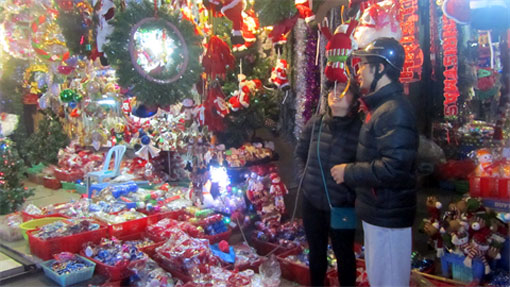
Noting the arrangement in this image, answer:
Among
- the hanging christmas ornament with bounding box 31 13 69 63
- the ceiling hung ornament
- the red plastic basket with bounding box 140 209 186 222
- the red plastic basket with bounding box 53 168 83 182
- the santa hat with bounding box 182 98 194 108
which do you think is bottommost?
the red plastic basket with bounding box 140 209 186 222

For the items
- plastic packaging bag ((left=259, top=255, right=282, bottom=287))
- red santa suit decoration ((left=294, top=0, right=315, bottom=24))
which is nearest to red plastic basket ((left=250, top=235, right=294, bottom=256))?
plastic packaging bag ((left=259, top=255, right=282, bottom=287))

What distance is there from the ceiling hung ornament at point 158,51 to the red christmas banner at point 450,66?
78.2 inches

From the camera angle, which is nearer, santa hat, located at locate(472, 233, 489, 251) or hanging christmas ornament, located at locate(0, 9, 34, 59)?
santa hat, located at locate(472, 233, 489, 251)

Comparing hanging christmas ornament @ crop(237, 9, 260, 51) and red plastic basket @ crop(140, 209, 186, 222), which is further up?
hanging christmas ornament @ crop(237, 9, 260, 51)

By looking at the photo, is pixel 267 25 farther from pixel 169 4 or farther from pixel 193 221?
pixel 193 221

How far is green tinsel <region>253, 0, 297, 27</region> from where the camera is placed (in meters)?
3.36

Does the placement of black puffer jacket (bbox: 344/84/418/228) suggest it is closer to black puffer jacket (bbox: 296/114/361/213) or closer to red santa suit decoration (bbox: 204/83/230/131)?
black puffer jacket (bbox: 296/114/361/213)

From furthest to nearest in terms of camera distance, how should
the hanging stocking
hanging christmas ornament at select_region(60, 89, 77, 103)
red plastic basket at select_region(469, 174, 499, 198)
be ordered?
hanging christmas ornament at select_region(60, 89, 77, 103)
the hanging stocking
red plastic basket at select_region(469, 174, 499, 198)

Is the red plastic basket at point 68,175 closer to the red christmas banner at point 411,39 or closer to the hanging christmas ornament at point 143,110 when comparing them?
the hanging christmas ornament at point 143,110

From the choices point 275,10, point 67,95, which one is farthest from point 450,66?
point 67,95

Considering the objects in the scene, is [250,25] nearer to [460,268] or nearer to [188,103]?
[188,103]

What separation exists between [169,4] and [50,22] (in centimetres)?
151

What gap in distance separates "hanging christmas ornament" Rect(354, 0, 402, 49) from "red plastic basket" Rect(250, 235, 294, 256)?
183 centimetres

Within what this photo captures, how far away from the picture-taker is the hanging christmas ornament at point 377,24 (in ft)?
8.29
